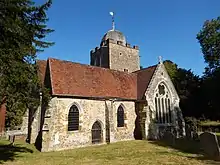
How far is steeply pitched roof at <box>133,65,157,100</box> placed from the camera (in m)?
24.2

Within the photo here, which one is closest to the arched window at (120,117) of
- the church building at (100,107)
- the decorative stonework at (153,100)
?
the church building at (100,107)

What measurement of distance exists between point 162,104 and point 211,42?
16.6 m

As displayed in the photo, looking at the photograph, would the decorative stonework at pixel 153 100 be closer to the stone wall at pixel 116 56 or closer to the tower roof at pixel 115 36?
the stone wall at pixel 116 56

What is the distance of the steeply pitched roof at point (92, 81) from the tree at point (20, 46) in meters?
4.82

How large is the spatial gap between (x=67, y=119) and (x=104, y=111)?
4272 millimetres

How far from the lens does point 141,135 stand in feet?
73.4

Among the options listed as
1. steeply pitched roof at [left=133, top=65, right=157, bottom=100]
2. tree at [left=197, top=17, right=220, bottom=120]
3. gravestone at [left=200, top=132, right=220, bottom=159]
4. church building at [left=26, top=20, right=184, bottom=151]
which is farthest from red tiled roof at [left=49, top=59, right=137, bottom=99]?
tree at [left=197, top=17, right=220, bottom=120]

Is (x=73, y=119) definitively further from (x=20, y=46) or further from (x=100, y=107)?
(x=20, y=46)

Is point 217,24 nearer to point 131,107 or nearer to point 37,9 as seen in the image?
point 131,107

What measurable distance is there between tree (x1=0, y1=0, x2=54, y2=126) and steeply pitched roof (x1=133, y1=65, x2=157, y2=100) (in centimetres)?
1382

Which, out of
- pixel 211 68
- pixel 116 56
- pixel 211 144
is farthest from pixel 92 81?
pixel 211 68

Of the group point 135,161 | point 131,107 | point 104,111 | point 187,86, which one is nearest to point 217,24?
point 187,86

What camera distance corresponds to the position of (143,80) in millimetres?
25719

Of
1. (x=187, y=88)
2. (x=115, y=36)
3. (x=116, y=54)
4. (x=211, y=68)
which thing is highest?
(x=115, y=36)
